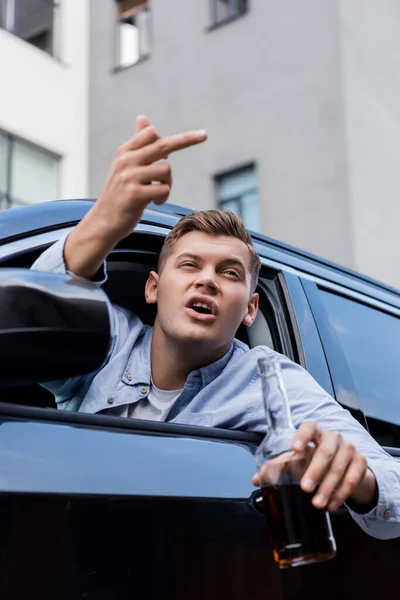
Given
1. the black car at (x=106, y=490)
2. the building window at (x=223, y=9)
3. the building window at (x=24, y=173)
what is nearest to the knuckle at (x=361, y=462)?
the black car at (x=106, y=490)

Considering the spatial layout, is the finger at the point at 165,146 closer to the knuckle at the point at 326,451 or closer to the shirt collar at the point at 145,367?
the knuckle at the point at 326,451

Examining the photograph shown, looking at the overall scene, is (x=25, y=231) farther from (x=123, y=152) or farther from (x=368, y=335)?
(x=368, y=335)

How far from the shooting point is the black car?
125 centimetres

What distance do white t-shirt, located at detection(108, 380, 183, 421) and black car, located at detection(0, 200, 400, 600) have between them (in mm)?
246

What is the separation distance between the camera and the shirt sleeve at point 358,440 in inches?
64.7

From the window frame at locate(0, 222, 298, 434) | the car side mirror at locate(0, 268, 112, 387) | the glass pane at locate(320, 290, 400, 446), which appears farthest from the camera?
the glass pane at locate(320, 290, 400, 446)

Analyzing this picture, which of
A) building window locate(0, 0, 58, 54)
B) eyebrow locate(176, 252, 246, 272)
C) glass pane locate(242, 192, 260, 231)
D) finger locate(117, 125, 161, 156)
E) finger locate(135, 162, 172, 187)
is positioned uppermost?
building window locate(0, 0, 58, 54)

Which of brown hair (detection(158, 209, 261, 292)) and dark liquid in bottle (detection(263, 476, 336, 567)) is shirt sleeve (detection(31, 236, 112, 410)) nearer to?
brown hair (detection(158, 209, 261, 292))

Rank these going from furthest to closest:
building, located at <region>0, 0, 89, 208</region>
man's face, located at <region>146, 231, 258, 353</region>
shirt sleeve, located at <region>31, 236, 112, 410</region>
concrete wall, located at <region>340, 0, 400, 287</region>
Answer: building, located at <region>0, 0, 89, 208</region>
concrete wall, located at <region>340, 0, 400, 287</region>
man's face, located at <region>146, 231, 258, 353</region>
shirt sleeve, located at <region>31, 236, 112, 410</region>

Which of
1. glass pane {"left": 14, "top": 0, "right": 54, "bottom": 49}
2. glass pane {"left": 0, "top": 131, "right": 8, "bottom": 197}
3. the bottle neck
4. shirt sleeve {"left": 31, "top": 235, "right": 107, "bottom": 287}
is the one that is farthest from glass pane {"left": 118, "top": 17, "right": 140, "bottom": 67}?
the bottle neck

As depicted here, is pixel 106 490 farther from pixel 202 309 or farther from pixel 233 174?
pixel 233 174

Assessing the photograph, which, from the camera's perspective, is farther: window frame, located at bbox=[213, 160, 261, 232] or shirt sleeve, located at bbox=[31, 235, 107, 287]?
window frame, located at bbox=[213, 160, 261, 232]

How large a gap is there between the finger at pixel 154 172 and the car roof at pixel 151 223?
35cm

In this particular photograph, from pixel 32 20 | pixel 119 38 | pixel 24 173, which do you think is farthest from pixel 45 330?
pixel 119 38
